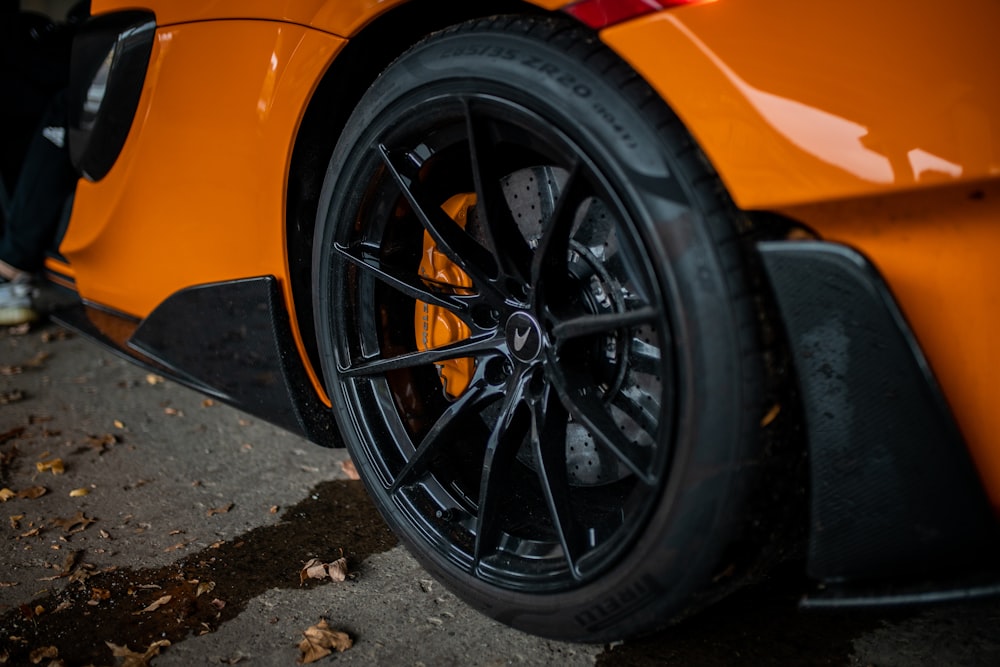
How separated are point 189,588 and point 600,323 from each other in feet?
3.34

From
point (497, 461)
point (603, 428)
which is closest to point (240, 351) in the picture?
point (497, 461)

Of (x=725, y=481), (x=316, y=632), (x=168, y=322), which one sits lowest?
(x=316, y=632)

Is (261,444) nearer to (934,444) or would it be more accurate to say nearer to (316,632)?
(316,632)

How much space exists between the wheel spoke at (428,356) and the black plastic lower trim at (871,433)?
52 cm

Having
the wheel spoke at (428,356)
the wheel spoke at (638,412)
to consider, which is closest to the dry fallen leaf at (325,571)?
the wheel spoke at (428,356)

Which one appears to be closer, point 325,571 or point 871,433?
point 871,433

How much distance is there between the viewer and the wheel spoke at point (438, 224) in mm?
1424

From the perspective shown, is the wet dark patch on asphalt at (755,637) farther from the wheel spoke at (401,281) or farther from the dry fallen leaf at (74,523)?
the dry fallen leaf at (74,523)

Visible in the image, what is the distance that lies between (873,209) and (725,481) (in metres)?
0.39

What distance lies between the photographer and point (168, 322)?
1.96 metres

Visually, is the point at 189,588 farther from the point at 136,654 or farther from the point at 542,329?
the point at 542,329

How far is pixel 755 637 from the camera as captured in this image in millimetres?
1395

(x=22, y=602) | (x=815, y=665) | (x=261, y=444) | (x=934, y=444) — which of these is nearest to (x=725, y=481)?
(x=934, y=444)

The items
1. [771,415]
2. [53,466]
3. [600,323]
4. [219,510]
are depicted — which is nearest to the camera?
[771,415]
